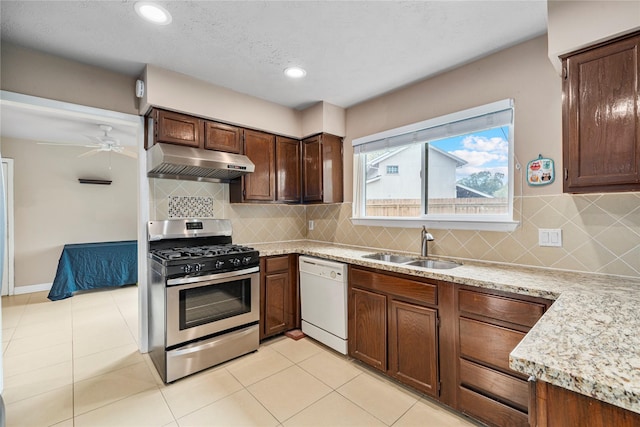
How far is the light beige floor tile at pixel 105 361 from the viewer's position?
2.38m

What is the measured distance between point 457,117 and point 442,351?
1.80 metres

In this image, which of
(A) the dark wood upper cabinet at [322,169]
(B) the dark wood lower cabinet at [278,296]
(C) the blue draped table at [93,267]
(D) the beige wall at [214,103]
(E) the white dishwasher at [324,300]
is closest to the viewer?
(D) the beige wall at [214,103]

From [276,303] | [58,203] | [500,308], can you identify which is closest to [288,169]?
[276,303]

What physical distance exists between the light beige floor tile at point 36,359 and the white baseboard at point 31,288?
265 centimetres

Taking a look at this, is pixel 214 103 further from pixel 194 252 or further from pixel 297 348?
pixel 297 348

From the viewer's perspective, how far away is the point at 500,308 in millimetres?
1664

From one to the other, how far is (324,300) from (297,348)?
531 millimetres

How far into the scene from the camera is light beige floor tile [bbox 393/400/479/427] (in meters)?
1.80

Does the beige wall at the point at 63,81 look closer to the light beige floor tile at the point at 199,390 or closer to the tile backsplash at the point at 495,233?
the tile backsplash at the point at 495,233

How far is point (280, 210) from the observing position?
3.66m

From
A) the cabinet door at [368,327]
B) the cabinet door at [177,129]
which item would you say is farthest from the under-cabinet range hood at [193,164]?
the cabinet door at [368,327]

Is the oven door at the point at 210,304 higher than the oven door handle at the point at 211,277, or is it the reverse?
the oven door handle at the point at 211,277

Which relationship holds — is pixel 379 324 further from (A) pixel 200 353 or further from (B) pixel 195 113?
(B) pixel 195 113

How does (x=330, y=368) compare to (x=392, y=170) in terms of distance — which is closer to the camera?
(x=330, y=368)
